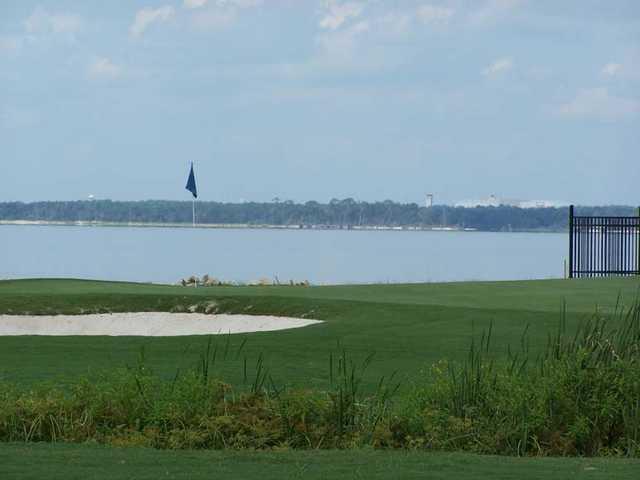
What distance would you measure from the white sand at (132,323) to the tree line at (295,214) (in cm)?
12212

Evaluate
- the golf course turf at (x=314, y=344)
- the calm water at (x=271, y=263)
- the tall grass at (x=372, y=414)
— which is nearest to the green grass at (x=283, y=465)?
the golf course turf at (x=314, y=344)

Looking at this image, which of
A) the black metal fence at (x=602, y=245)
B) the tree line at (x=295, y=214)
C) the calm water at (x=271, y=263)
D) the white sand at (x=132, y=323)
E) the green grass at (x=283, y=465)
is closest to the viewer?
the green grass at (x=283, y=465)

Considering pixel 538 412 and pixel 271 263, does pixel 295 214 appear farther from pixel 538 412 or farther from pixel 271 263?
pixel 538 412

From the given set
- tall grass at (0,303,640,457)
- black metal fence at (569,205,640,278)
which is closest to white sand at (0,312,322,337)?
tall grass at (0,303,640,457)

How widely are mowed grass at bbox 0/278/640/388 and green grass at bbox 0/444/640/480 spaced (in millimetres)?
2825

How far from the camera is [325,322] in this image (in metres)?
19.7

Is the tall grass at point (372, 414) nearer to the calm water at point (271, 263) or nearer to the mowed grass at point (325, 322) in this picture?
the mowed grass at point (325, 322)

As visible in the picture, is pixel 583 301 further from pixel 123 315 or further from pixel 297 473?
pixel 297 473

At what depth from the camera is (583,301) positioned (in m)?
21.9

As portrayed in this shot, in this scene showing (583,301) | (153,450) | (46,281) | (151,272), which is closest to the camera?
(153,450)

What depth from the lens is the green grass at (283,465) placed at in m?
7.79

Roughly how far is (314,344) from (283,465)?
8.22 metres

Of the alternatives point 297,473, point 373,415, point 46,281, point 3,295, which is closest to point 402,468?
point 297,473

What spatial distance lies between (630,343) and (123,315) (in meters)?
13.5
